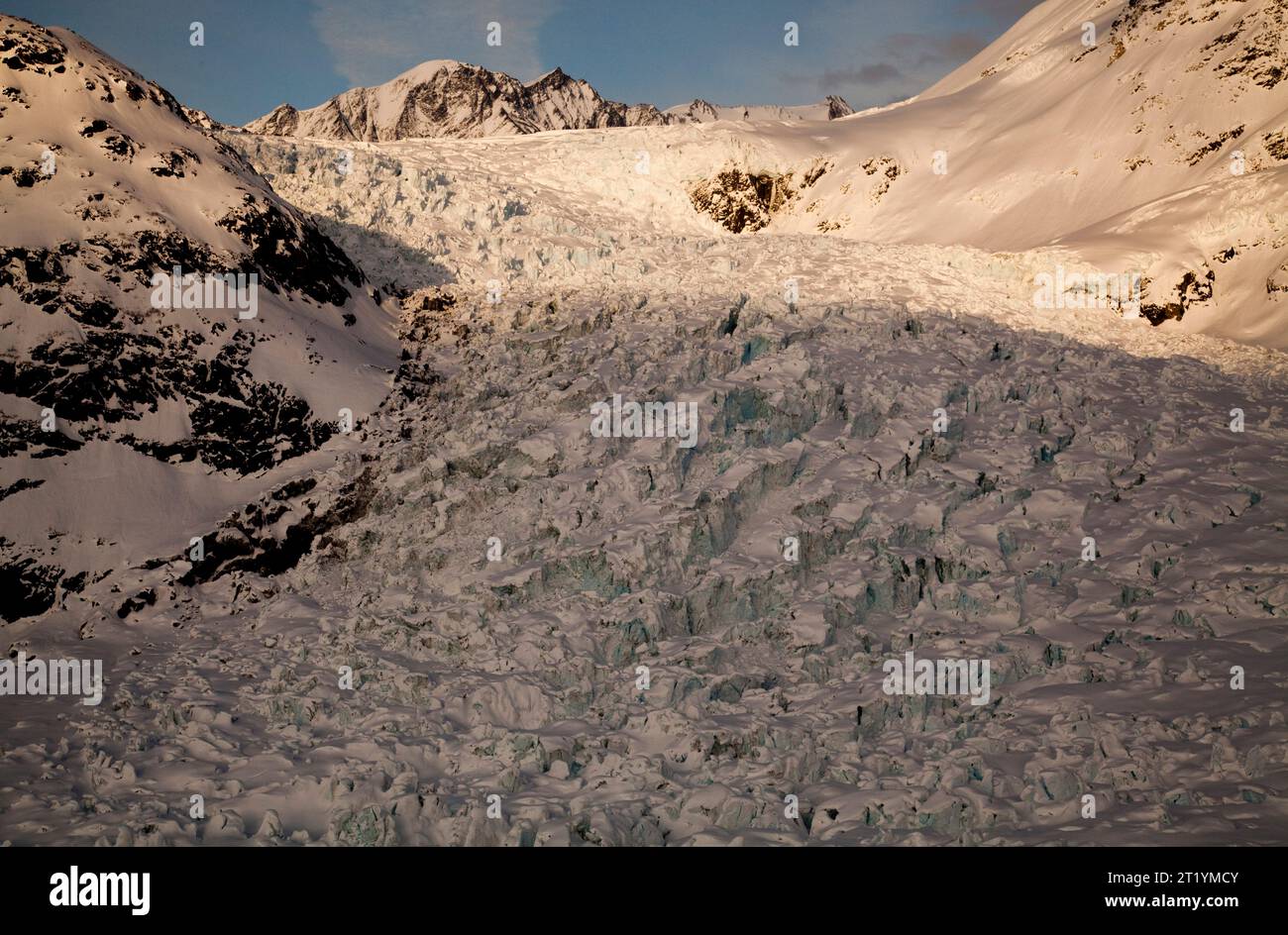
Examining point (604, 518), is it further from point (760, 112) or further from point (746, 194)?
point (760, 112)

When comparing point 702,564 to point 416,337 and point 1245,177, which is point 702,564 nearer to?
point 416,337

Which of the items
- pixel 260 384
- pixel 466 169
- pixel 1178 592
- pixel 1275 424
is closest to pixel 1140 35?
pixel 1275 424

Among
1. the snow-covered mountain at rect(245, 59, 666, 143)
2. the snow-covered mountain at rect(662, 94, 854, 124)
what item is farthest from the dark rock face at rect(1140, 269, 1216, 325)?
the snow-covered mountain at rect(245, 59, 666, 143)

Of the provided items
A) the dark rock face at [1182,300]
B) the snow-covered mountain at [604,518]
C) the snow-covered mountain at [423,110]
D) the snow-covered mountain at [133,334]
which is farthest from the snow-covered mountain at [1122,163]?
the snow-covered mountain at [423,110]

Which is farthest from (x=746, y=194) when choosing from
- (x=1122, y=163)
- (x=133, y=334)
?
(x=133, y=334)

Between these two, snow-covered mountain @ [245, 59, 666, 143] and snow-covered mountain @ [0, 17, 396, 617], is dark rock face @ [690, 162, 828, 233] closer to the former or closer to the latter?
snow-covered mountain @ [0, 17, 396, 617]
